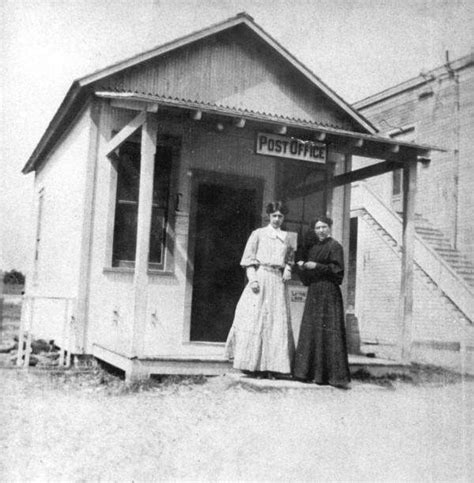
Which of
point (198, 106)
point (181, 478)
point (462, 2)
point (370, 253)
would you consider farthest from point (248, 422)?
point (370, 253)

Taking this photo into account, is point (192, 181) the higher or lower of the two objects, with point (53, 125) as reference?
lower

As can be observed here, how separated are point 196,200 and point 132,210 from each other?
3.28 ft

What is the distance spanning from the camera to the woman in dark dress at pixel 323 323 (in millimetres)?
7367

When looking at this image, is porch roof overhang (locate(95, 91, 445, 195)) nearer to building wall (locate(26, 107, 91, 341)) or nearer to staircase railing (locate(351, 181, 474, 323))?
building wall (locate(26, 107, 91, 341))

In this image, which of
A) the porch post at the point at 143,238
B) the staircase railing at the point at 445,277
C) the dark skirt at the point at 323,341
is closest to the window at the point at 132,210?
the porch post at the point at 143,238

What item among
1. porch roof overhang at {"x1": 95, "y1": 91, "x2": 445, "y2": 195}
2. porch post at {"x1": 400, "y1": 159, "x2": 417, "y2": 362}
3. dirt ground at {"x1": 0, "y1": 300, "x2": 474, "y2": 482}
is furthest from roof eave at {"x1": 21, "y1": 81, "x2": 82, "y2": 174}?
porch post at {"x1": 400, "y1": 159, "x2": 417, "y2": 362}

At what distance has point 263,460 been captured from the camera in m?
4.89

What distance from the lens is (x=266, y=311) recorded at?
7.50 m

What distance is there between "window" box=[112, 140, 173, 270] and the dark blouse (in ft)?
8.49

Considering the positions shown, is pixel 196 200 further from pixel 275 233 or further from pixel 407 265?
pixel 407 265

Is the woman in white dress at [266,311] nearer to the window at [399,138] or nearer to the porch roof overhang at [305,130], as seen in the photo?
the porch roof overhang at [305,130]

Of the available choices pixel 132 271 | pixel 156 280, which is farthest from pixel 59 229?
pixel 156 280

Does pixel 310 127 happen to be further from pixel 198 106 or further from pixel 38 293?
pixel 38 293

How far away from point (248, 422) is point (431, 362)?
20.7 ft
